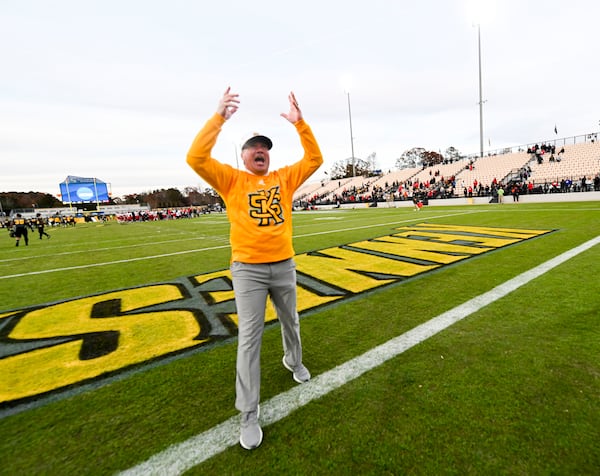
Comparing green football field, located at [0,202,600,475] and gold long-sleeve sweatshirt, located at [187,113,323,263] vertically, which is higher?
gold long-sleeve sweatshirt, located at [187,113,323,263]

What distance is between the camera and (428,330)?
3.23m

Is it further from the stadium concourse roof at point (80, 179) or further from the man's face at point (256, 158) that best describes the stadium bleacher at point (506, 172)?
the stadium concourse roof at point (80, 179)

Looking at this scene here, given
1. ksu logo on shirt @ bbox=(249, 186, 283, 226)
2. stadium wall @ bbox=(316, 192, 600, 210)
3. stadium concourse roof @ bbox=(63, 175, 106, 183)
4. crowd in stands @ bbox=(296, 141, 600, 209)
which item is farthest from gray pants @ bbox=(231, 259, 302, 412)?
stadium concourse roof @ bbox=(63, 175, 106, 183)

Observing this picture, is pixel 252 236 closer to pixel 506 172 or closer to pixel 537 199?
pixel 537 199

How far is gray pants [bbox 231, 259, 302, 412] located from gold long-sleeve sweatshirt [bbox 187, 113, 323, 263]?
3.2 inches

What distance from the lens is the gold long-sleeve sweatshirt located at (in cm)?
211

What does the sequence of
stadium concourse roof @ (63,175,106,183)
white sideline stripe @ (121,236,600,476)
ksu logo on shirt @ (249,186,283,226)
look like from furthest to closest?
1. stadium concourse roof @ (63,175,106,183)
2. ksu logo on shirt @ (249,186,283,226)
3. white sideline stripe @ (121,236,600,476)

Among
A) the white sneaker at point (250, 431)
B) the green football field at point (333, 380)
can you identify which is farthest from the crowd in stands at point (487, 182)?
the white sneaker at point (250, 431)

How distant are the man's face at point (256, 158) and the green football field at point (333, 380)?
1685 millimetres

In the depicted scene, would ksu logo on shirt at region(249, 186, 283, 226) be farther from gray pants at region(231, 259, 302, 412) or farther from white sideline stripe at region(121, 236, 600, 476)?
white sideline stripe at region(121, 236, 600, 476)

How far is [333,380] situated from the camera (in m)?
2.47

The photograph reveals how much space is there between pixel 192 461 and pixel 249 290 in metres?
1.01

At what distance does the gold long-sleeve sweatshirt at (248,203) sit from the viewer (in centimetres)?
211

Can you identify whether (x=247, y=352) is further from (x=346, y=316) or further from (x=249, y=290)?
(x=346, y=316)
